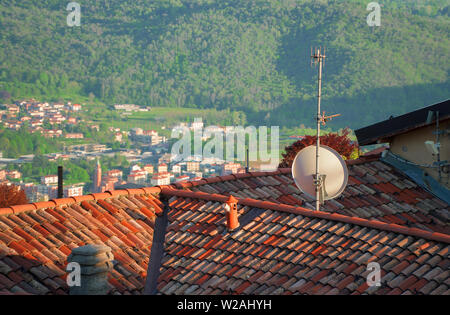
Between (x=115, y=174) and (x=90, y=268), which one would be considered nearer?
(x=90, y=268)

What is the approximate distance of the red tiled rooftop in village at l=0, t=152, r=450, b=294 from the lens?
324 inches

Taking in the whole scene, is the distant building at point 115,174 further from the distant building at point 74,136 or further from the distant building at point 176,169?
the distant building at point 74,136

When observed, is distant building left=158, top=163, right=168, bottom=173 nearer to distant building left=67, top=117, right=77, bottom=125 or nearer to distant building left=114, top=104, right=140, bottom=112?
Result: distant building left=67, top=117, right=77, bottom=125

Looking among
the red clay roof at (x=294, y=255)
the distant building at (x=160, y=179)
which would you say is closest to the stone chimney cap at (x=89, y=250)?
the red clay roof at (x=294, y=255)

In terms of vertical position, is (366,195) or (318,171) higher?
(318,171)

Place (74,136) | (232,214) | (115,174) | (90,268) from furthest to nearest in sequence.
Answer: (74,136)
(115,174)
(232,214)
(90,268)

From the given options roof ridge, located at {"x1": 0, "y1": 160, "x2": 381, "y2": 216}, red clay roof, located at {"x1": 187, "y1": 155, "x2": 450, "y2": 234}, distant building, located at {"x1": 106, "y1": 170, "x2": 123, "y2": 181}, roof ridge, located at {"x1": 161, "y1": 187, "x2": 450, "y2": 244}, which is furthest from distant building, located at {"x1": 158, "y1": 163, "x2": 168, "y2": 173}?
roof ridge, located at {"x1": 161, "y1": 187, "x2": 450, "y2": 244}

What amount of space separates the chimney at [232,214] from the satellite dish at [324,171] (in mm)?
1514

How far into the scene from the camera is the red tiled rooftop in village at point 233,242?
8234 millimetres

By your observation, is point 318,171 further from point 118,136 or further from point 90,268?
point 118,136

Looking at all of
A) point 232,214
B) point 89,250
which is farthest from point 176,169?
point 89,250

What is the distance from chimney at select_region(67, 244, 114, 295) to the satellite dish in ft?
12.8

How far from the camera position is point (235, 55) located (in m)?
Answer: 135

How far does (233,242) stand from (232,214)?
45 centimetres
